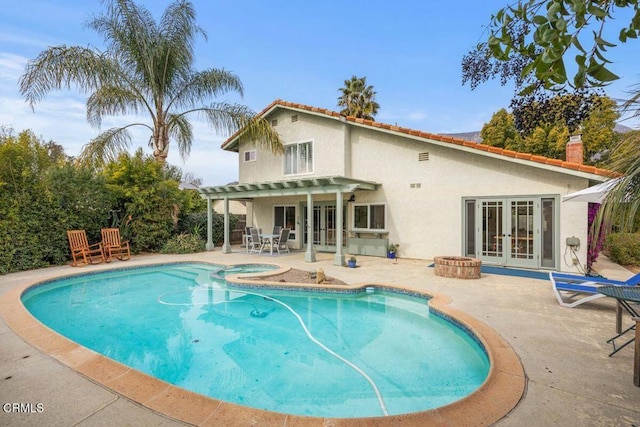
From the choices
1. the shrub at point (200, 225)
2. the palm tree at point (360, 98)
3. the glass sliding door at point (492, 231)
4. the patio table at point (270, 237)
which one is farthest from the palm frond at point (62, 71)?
the palm tree at point (360, 98)

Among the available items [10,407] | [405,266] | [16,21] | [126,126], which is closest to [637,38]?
[10,407]

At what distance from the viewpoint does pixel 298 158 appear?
579 inches

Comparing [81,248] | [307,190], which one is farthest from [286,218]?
[81,248]

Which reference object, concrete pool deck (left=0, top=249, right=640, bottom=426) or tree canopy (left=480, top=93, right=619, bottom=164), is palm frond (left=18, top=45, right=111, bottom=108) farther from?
tree canopy (left=480, top=93, right=619, bottom=164)

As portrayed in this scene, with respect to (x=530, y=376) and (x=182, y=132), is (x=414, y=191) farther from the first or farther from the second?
(x=182, y=132)

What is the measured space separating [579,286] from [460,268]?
9.40 ft

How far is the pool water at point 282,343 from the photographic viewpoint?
3.82 metres

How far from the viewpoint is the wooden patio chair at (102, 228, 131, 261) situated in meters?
12.0

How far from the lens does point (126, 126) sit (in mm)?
13797

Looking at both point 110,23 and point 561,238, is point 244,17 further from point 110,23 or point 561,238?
point 561,238

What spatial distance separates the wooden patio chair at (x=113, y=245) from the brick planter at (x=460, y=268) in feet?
38.9

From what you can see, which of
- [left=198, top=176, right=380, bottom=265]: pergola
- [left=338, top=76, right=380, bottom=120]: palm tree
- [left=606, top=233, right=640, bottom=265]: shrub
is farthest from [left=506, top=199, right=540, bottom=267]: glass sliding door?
[left=338, top=76, right=380, bottom=120]: palm tree

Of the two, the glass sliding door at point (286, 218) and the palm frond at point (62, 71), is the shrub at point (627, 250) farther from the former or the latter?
the palm frond at point (62, 71)

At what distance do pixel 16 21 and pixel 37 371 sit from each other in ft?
38.7
